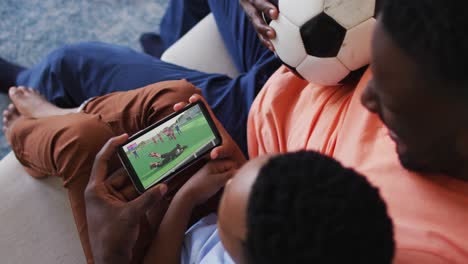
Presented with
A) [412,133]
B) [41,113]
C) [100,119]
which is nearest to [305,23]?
[412,133]

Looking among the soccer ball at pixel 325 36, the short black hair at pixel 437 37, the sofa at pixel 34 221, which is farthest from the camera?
the sofa at pixel 34 221

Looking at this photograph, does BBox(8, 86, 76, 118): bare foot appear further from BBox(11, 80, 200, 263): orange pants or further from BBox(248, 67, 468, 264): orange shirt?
BBox(248, 67, 468, 264): orange shirt

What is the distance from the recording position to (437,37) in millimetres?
466

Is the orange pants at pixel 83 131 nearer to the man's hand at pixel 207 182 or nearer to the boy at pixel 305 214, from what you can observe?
the man's hand at pixel 207 182

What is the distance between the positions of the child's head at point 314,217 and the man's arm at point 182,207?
0.30 metres

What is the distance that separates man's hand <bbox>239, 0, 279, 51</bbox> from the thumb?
0.33 metres

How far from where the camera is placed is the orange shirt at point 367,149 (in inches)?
22.7

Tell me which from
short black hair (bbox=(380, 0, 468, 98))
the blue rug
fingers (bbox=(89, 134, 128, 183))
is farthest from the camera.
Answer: the blue rug

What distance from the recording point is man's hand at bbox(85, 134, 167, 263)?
0.79 meters

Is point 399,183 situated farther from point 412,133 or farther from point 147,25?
point 147,25

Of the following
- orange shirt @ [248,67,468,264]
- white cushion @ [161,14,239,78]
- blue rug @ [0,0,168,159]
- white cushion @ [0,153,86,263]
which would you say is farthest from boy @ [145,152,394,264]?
blue rug @ [0,0,168,159]

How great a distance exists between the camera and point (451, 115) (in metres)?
0.51

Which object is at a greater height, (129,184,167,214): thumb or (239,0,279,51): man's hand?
(239,0,279,51): man's hand

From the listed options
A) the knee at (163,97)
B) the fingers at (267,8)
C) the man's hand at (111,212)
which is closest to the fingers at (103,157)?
the man's hand at (111,212)
